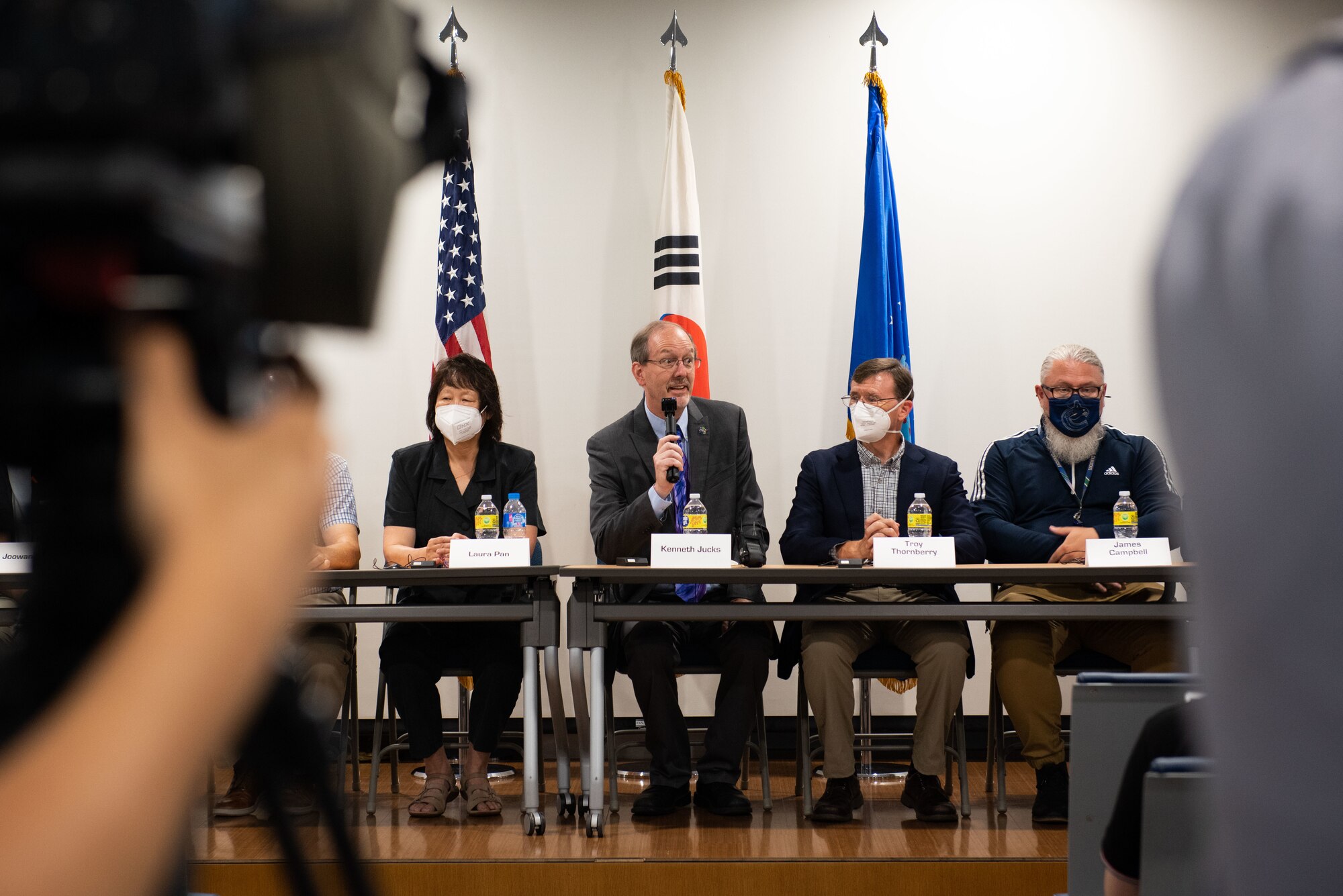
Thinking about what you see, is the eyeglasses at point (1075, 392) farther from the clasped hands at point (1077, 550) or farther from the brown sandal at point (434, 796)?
the brown sandal at point (434, 796)

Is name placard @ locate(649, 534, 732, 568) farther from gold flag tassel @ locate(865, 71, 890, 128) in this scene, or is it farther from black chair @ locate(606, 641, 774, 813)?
gold flag tassel @ locate(865, 71, 890, 128)

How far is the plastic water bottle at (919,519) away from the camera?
143 inches

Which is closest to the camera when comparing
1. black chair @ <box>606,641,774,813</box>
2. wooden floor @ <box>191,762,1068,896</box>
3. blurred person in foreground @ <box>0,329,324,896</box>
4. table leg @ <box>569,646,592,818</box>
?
blurred person in foreground @ <box>0,329,324,896</box>

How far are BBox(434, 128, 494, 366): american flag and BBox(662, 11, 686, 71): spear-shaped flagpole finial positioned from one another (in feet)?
3.37

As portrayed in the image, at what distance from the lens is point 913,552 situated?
11.1 ft

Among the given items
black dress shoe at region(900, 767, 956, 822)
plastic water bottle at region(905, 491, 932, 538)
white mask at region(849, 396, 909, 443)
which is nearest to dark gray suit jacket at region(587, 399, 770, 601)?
white mask at region(849, 396, 909, 443)

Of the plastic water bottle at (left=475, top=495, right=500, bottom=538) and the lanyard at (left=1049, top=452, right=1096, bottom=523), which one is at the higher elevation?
the lanyard at (left=1049, top=452, right=1096, bottom=523)

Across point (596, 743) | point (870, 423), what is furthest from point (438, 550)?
point (870, 423)

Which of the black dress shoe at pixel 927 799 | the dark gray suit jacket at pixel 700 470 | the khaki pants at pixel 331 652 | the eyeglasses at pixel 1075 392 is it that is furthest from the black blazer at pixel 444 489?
the eyeglasses at pixel 1075 392

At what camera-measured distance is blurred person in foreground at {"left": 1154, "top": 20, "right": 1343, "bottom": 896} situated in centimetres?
35

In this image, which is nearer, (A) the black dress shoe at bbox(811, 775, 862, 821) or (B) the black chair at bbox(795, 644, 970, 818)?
(A) the black dress shoe at bbox(811, 775, 862, 821)

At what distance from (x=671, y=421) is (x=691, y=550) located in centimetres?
46

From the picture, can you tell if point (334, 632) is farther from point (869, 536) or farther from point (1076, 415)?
point (1076, 415)

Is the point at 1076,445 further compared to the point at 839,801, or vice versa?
the point at 1076,445
